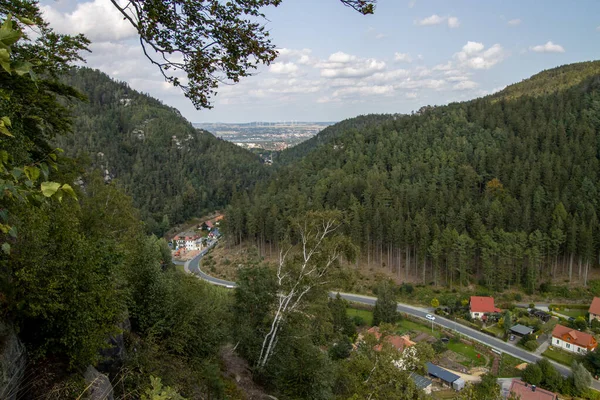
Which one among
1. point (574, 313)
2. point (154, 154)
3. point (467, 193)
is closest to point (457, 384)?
point (574, 313)

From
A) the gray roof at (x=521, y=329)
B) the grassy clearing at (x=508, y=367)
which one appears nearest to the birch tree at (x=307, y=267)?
the grassy clearing at (x=508, y=367)

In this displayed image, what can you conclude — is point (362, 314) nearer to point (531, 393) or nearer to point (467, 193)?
point (531, 393)

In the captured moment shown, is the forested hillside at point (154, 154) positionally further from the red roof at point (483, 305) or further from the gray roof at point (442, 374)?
the gray roof at point (442, 374)

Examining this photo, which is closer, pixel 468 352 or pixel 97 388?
pixel 97 388

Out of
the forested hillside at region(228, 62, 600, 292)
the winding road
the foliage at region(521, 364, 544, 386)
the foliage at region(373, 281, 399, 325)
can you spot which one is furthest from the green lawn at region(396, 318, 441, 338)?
Result: the forested hillside at region(228, 62, 600, 292)

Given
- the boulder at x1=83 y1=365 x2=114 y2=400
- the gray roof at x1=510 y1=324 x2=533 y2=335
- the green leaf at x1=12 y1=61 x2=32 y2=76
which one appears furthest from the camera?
the gray roof at x1=510 y1=324 x2=533 y2=335

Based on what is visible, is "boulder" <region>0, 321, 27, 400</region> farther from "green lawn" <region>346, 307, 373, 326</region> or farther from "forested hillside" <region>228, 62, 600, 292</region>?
"forested hillside" <region>228, 62, 600, 292</region>
